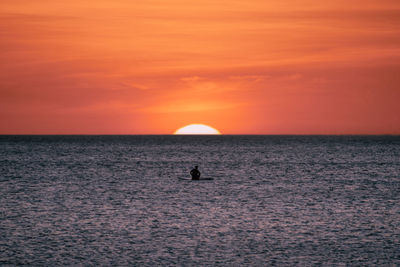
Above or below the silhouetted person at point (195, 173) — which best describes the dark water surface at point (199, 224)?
below

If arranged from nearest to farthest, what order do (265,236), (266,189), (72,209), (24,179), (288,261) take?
(288,261) → (265,236) → (72,209) → (266,189) → (24,179)

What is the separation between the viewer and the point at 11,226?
35125mm

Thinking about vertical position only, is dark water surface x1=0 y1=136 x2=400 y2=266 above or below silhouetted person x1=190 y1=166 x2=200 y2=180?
below

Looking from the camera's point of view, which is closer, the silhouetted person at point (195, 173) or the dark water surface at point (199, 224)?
the dark water surface at point (199, 224)

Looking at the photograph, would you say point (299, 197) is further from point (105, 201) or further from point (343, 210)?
point (105, 201)

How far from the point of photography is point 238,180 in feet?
240

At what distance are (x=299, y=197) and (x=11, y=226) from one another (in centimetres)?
2806

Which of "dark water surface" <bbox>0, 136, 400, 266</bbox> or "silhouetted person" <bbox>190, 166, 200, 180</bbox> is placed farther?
"silhouetted person" <bbox>190, 166, 200, 180</bbox>

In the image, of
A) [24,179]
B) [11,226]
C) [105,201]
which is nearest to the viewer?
[11,226]

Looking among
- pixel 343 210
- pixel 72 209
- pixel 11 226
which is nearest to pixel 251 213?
pixel 343 210

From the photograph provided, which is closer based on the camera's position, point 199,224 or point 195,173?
point 199,224

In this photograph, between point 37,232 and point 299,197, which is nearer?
point 37,232

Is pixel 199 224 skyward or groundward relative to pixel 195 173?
groundward

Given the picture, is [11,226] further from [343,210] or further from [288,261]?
[343,210]
